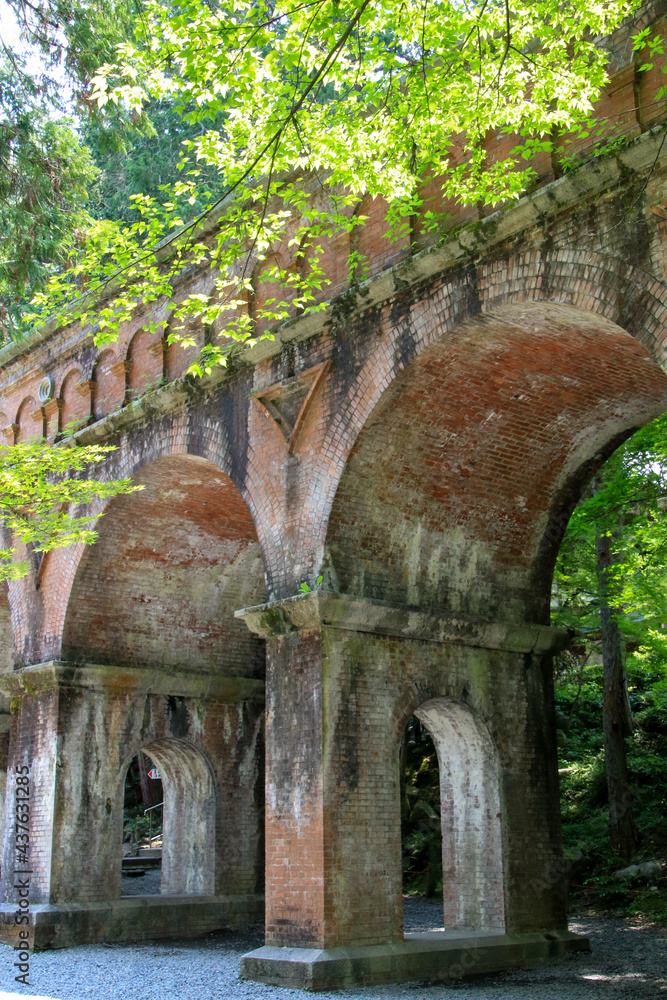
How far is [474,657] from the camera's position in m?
10.9

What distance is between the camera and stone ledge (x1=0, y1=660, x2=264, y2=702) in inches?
529

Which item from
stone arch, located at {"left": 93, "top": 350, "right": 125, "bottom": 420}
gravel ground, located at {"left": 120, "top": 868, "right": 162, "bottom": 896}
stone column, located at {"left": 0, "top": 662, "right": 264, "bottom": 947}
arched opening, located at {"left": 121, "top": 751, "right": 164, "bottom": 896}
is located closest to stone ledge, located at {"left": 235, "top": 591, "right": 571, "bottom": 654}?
stone column, located at {"left": 0, "top": 662, "right": 264, "bottom": 947}

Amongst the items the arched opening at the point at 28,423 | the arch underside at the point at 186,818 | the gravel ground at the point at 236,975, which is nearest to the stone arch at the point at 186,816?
the arch underside at the point at 186,818

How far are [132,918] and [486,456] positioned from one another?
770cm

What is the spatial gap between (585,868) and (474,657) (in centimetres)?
647

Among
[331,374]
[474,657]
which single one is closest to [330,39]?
[331,374]

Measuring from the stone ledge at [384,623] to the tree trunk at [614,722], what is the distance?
3.56 metres

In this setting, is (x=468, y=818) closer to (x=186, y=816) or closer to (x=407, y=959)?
(x=407, y=959)

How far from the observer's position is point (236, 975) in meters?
9.87

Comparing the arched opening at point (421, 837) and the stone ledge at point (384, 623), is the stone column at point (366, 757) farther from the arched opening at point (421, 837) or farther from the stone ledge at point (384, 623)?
the arched opening at point (421, 837)

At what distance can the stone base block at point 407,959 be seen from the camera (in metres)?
8.75

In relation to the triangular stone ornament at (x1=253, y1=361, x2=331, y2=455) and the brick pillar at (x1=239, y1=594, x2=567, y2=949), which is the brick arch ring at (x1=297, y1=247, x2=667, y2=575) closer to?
the triangular stone ornament at (x1=253, y1=361, x2=331, y2=455)

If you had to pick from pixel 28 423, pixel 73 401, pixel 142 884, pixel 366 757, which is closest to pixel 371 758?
pixel 366 757

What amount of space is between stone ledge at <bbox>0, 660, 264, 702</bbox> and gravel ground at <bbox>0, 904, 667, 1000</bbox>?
3.26 meters
